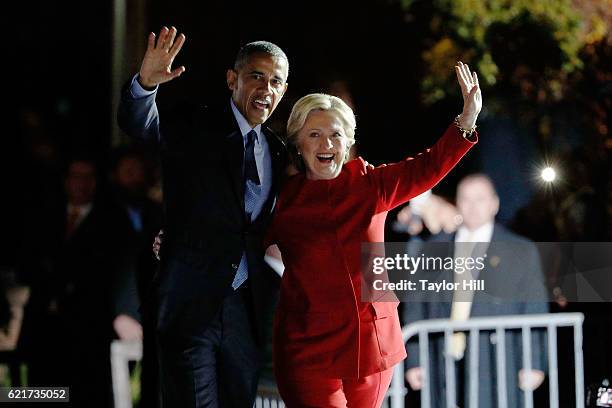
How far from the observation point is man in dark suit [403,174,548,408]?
389cm

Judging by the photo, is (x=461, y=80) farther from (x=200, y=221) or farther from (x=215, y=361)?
(x=215, y=361)

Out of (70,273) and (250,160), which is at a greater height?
(250,160)

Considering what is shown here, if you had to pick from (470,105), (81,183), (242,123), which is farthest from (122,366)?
(470,105)

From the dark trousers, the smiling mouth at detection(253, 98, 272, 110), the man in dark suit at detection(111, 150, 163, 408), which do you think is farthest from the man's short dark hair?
the man in dark suit at detection(111, 150, 163, 408)

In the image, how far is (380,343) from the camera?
9.53 feet

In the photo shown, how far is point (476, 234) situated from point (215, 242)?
60.8 inches

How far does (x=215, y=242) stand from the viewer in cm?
291

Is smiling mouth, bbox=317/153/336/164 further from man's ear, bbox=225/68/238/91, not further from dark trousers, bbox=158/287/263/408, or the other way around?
dark trousers, bbox=158/287/263/408

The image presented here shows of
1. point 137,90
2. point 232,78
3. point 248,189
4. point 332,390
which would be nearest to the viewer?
point 137,90

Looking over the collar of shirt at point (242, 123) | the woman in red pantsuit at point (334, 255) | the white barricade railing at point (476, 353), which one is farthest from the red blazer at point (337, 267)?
the white barricade railing at point (476, 353)

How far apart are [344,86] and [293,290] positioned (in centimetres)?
141

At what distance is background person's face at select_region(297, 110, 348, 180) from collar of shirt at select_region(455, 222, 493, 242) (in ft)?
3.86

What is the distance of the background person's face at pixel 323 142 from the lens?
2924mm

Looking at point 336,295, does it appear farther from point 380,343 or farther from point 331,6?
point 331,6
